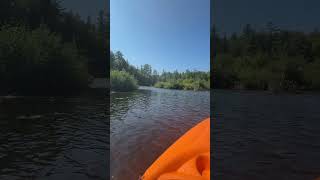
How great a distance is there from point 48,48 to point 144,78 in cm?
531

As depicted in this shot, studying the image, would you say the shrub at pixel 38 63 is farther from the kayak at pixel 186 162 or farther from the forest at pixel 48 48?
the kayak at pixel 186 162

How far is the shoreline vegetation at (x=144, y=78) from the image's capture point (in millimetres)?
19188

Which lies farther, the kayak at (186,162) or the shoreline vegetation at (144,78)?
the shoreline vegetation at (144,78)

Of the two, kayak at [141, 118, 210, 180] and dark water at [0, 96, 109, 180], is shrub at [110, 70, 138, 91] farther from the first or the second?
kayak at [141, 118, 210, 180]

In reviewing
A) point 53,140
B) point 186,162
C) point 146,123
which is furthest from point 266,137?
point 186,162

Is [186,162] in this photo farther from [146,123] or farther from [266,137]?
[146,123]

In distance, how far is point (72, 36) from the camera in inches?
752

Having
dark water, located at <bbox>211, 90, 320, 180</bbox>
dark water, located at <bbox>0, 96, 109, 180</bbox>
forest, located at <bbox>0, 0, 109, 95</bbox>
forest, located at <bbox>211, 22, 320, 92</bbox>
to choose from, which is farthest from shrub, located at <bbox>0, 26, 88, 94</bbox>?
dark water, located at <bbox>211, 90, 320, 180</bbox>

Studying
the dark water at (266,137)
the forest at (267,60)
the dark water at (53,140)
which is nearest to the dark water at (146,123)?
the dark water at (53,140)

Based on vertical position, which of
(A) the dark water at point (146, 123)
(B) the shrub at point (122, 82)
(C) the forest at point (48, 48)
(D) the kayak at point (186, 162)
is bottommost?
(A) the dark water at point (146, 123)

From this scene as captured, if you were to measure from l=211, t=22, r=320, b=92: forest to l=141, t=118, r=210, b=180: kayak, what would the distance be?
1244 centimetres

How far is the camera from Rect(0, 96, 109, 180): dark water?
5953 mm

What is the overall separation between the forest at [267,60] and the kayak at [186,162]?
12438mm

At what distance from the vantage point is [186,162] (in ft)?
12.2
